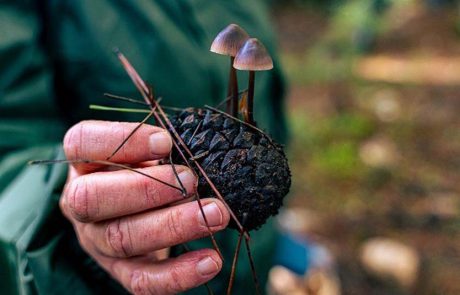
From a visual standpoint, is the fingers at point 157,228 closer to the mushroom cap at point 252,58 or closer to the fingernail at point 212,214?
the fingernail at point 212,214

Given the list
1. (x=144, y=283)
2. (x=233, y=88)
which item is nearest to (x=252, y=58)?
(x=233, y=88)

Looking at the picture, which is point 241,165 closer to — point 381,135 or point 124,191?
point 124,191

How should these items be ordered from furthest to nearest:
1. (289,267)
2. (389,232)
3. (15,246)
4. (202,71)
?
(389,232), (289,267), (202,71), (15,246)

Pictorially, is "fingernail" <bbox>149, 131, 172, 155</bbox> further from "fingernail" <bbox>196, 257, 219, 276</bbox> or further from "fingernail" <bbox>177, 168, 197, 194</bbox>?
"fingernail" <bbox>196, 257, 219, 276</bbox>

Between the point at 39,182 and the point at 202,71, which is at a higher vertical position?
the point at 202,71

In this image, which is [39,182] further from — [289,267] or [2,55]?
[289,267]

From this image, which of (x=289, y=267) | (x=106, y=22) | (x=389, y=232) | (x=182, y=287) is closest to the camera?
(x=182, y=287)

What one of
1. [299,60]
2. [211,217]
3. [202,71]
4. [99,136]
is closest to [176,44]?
[202,71]

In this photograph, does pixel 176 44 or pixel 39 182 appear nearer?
pixel 39 182
